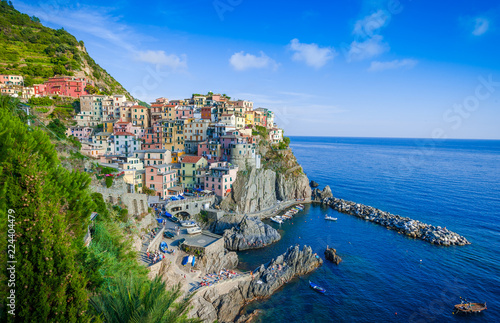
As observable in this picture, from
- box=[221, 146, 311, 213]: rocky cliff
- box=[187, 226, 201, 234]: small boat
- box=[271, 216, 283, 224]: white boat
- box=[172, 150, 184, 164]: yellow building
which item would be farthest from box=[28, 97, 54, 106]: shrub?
box=[271, 216, 283, 224]: white boat

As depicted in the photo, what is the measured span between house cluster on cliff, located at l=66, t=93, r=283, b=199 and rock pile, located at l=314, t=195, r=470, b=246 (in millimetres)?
23701

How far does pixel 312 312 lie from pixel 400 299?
36.4 ft

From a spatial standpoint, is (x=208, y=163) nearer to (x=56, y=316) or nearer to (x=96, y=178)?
(x=96, y=178)

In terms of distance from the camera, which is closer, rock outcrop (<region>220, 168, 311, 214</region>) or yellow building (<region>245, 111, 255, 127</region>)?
rock outcrop (<region>220, 168, 311, 214</region>)

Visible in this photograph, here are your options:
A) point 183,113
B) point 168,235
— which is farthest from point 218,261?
point 183,113

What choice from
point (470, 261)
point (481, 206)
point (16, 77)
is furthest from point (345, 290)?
point (16, 77)

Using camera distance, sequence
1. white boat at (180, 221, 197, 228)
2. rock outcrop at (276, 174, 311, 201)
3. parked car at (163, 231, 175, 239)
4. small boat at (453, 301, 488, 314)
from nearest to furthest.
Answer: small boat at (453, 301, 488, 314) < parked car at (163, 231, 175, 239) < white boat at (180, 221, 197, 228) < rock outcrop at (276, 174, 311, 201)

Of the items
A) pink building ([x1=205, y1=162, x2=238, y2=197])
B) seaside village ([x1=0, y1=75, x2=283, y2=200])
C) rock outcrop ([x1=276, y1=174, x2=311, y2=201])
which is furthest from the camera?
rock outcrop ([x1=276, y1=174, x2=311, y2=201])

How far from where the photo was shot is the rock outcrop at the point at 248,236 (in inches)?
1615

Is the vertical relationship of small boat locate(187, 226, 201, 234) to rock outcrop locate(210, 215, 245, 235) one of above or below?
above

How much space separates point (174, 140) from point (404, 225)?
54911 mm

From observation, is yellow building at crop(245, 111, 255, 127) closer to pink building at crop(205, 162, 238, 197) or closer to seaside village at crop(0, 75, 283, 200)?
seaside village at crop(0, 75, 283, 200)

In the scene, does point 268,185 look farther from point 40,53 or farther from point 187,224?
point 40,53

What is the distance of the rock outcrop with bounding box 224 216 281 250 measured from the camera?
41031 millimetres
